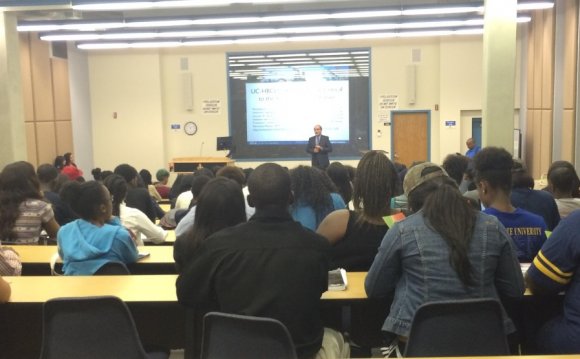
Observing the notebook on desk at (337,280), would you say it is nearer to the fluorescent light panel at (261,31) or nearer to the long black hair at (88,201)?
the long black hair at (88,201)

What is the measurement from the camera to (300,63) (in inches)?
522

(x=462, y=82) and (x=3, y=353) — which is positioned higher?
(x=462, y=82)

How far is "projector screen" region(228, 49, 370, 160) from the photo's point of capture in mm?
13156

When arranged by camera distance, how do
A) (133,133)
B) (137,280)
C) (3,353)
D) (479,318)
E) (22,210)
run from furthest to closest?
(133,133), (22,210), (3,353), (137,280), (479,318)

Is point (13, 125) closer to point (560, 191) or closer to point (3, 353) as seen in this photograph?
point (3, 353)

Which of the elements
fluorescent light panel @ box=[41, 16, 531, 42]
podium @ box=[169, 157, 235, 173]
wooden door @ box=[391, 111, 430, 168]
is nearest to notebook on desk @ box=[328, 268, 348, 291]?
fluorescent light panel @ box=[41, 16, 531, 42]

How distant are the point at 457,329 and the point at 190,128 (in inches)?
→ 466

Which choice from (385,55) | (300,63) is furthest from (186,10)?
(385,55)

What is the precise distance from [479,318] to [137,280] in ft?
5.88

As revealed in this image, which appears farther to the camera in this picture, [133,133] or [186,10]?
[133,133]

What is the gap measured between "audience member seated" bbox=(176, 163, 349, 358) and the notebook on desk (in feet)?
1.62

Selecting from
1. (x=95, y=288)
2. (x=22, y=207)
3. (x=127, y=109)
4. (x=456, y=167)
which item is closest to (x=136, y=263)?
(x=95, y=288)

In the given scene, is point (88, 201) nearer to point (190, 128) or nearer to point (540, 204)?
point (540, 204)

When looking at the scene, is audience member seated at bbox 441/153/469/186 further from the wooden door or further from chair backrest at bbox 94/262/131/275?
the wooden door
